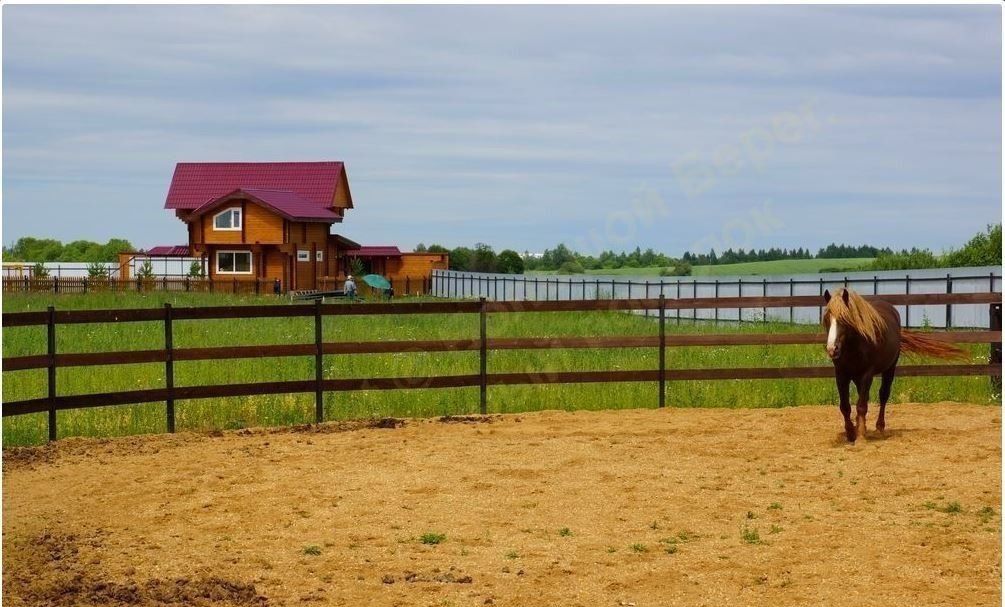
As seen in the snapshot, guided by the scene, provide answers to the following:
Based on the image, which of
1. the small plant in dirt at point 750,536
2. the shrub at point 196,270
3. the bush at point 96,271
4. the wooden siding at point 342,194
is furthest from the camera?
the wooden siding at point 342,194

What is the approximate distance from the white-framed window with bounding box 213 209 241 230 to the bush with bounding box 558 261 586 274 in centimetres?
1530

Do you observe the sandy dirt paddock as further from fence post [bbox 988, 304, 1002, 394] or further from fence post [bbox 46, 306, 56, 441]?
fence post [bbox 988, 304, 1002, 394]

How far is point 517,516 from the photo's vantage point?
816 centimetres

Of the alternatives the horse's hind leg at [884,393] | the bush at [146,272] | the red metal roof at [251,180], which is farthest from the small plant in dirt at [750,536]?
the red metal roof at [251,180]

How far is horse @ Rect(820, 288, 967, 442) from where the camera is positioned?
10.5 meters

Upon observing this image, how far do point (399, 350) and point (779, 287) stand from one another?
30.5m

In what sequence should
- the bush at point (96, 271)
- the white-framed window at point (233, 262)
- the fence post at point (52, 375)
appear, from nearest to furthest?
the fence post at point (52, 375) → the white-framed window at point (233, 262) → the bush at point (96, 271)

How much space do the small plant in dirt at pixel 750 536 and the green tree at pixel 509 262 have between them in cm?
6879

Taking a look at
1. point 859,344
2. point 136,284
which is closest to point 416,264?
point 136,284

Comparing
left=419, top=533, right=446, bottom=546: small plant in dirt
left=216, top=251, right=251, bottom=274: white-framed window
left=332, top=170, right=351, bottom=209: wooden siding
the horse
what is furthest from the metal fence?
left=419, top=533, right=446, bottom=546: small plant in dirt

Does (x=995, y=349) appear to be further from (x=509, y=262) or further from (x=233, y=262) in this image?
(x=509, y=262)

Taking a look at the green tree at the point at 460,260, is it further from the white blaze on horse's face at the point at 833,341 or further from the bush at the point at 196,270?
the white blaze on horse's face at the point at 833,341

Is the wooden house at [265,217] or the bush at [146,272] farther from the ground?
the wooden house at [265,217]

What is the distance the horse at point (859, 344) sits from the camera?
1046 centimetres
